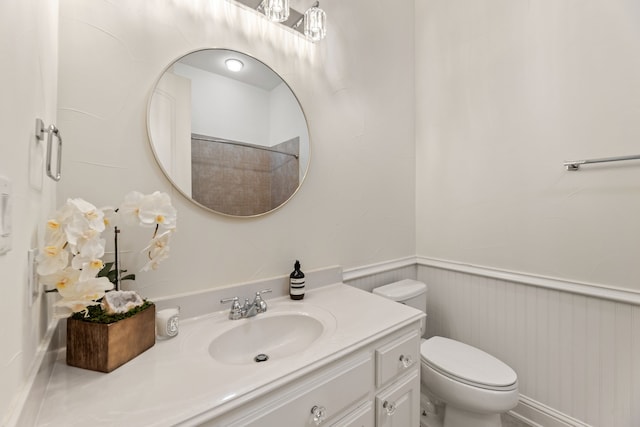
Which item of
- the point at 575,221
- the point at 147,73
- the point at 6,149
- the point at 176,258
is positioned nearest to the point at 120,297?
the point at 176,258

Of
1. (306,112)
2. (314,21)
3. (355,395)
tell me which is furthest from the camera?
(306,112)

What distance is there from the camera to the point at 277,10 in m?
1.15

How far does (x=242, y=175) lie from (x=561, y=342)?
1.71 m

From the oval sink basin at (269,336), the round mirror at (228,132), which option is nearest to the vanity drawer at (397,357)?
the oval sink basin at (269,336)

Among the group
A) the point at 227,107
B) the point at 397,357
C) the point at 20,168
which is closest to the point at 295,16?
the point at 227,107

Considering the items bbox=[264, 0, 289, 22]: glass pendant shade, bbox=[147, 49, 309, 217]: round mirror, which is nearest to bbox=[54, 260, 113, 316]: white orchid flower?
bbox=[147, 49, 309, 217]: round mirror

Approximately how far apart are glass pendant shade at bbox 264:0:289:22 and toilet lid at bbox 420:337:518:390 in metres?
1.72

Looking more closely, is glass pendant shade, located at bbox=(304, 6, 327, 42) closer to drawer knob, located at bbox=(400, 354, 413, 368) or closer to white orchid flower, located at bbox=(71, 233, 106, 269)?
white orchid flower, located at bbox=(71, 233, 106, 269)

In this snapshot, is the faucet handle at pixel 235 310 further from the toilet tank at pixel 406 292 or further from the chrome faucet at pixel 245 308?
the toilet tank at pixel 406 292

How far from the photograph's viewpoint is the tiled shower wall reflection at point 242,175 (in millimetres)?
1054

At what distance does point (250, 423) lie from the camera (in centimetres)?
62

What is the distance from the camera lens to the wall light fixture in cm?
115

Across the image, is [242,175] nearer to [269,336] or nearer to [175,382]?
[269,336]

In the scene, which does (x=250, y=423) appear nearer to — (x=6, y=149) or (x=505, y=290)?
(x=6, y=149)
